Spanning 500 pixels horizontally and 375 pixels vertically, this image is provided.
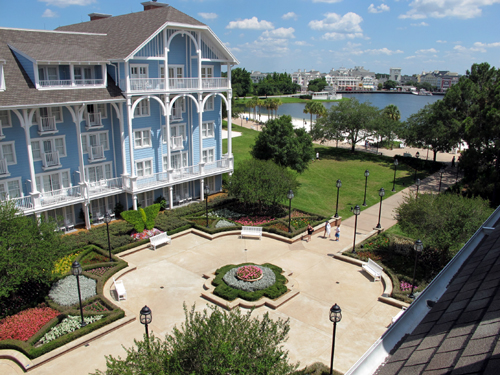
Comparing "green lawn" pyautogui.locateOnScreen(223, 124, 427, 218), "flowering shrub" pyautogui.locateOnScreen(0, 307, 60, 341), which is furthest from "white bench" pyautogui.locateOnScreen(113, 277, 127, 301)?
"green lawn" pyautogui.locateOnScreen(223, 124, 427, 218)

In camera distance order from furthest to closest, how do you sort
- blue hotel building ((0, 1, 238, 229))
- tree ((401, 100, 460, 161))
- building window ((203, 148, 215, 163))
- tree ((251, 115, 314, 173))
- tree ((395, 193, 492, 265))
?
tree ((401, 100, 460, 161))
tree ((251, 115, 314, 173))
building window ((203, 148, 215, 163))
blue hotel building ((0, 1, 238, 229))
tree ((395, 193, 492, 265))

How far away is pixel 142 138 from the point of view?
3112 centimetres

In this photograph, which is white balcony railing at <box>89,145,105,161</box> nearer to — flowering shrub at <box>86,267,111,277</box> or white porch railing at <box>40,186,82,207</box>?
white porch railing at <box>40,186,82,207</box>

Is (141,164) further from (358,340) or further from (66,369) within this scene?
(358,340)

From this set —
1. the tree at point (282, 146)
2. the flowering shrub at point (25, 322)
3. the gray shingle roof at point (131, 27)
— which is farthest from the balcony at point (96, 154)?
the tree at point (282, 146)

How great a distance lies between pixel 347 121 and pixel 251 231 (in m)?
34.1

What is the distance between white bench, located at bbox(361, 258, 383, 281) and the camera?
22.5 m

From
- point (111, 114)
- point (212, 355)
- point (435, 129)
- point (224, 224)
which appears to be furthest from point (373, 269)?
point (435, 129)

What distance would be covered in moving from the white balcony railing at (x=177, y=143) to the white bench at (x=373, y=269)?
1748 centimetres

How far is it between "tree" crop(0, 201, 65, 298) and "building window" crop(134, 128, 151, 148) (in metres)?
12.2

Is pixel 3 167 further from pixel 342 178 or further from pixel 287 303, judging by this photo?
pixel 342 178

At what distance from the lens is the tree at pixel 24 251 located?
57.5ft

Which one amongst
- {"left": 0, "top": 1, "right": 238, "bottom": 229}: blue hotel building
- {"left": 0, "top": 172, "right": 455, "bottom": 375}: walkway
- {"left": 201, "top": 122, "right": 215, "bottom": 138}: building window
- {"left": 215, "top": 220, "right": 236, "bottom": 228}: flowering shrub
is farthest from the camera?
{"left": 201, "top": 122, "right": 215, "bottom": 138}: building window

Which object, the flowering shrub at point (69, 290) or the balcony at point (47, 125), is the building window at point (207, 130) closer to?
the balcony at point (47, 125)
